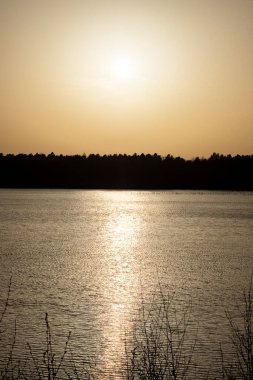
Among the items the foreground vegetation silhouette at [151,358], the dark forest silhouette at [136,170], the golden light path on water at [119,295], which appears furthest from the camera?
the dark forest silhouette at [136,170]

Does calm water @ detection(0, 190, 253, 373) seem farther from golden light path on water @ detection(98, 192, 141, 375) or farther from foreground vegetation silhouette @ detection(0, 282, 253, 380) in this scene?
foreground vegetation silhouette @ detection(0, 282, 253, 380)

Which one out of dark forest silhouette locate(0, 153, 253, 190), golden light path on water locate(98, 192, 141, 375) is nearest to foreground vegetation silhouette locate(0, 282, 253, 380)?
golden light path on water locate(98, 192, 141, 375)

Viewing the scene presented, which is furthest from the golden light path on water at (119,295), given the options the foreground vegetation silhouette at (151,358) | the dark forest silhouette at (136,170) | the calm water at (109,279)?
the dark forest silhouette at (136,170)

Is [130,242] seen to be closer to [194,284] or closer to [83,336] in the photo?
[194,284]

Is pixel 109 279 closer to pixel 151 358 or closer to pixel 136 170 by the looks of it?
pixel 151 358

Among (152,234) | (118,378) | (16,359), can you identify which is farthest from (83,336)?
(152,234)

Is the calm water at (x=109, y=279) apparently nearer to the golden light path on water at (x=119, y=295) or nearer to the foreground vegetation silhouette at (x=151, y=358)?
the golden light path on water at (x=119, y=295)

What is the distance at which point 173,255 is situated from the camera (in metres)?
33.6

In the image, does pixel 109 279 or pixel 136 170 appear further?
pixel 136 170

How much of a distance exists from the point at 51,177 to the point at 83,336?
7215 inches

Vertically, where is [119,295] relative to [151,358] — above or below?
below

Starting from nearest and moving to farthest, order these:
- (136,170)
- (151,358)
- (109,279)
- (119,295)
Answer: (151,358) → (119,295) → (109,279) → (136,170)

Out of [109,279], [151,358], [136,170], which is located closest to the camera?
[151,358]

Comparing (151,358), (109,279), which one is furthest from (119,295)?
(151,358)
